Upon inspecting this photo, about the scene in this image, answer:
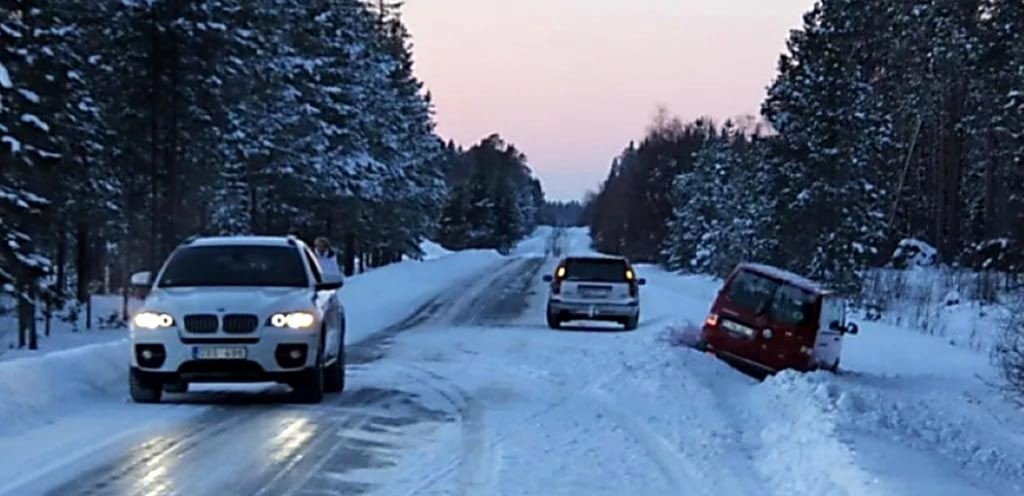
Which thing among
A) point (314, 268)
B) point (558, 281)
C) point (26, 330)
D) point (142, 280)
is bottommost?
point (26, 330)

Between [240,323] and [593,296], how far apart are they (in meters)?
18.7

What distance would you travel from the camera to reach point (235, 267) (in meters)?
16.8

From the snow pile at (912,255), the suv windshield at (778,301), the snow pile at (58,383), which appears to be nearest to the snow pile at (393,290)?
the suv windshield at (778,301)

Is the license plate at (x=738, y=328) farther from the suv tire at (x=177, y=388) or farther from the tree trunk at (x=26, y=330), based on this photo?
the tree trunk at (x=26, y=330)

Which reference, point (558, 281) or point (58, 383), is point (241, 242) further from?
point (558, 281)

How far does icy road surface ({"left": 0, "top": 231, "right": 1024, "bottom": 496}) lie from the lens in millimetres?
10500

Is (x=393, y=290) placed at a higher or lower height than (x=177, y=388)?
lower

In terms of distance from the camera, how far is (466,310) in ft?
135

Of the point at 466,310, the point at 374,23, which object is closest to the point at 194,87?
the point at 466,310

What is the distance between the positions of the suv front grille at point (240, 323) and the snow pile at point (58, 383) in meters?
1.60

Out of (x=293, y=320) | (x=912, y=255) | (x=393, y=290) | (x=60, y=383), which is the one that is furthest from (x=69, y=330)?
(x=912, y=255)

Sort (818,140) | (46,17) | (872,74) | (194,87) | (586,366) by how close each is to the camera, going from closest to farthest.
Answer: (586,366)
(46,17)
(194,87)
(818,140)
(872,74)

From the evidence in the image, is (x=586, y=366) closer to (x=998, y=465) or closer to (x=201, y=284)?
(x=201, y=284)

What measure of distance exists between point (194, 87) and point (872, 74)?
3117 centimetres
